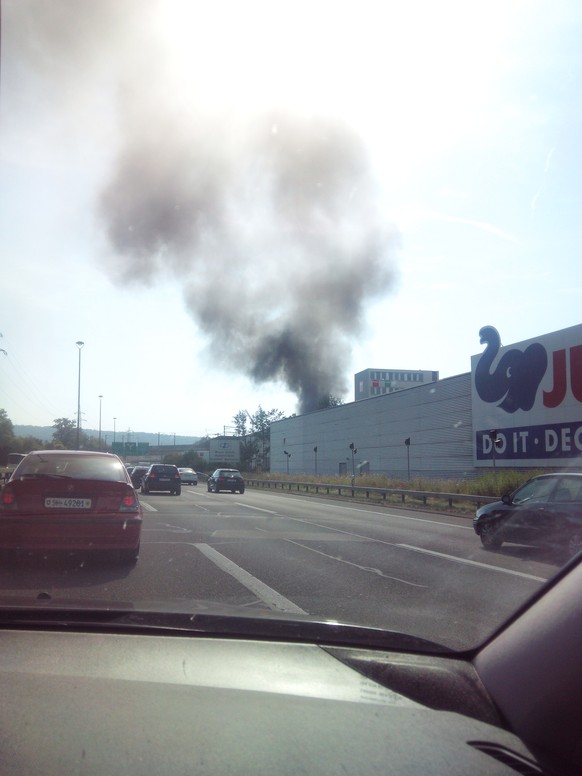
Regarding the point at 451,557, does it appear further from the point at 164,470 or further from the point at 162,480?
the point at 164,470

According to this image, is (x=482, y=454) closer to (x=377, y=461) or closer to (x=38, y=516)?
(x=377, y=461)

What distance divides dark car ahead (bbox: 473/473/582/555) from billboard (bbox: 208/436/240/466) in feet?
174

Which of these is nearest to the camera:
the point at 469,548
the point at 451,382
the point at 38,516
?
the point at 38,516

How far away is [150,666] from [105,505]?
536 cm

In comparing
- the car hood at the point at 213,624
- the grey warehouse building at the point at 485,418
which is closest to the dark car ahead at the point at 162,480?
the grey warehouse building at the point at 485,418

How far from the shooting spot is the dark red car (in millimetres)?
7820

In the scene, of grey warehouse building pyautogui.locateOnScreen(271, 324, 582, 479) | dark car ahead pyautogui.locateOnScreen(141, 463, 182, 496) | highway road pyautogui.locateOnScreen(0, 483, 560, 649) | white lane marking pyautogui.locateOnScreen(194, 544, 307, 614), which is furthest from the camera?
→ dark car ahead pyautogui.locateOnScreen(141, 463, 182, 496)

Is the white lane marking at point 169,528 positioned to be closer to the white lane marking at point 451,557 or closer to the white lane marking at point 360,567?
the white lane marking at point 360,567

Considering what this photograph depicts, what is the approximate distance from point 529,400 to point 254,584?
23269mm

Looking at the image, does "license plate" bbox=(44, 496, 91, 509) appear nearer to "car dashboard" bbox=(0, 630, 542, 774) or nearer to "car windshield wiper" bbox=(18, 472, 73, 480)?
"car windshield wiper" bbox=(18, 472, 73, 480)

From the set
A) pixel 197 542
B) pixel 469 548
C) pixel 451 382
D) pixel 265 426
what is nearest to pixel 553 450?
pixel 451 382

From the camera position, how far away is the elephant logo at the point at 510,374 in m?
28.2

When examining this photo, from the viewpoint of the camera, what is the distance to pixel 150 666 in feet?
9.89

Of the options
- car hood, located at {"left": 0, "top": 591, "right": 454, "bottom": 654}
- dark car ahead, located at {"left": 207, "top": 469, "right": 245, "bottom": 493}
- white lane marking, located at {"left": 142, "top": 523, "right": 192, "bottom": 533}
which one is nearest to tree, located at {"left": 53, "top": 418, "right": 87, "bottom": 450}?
dark car ahead, located at {"left": 207, "top": 469, "right": 245, "bottom": 493}
